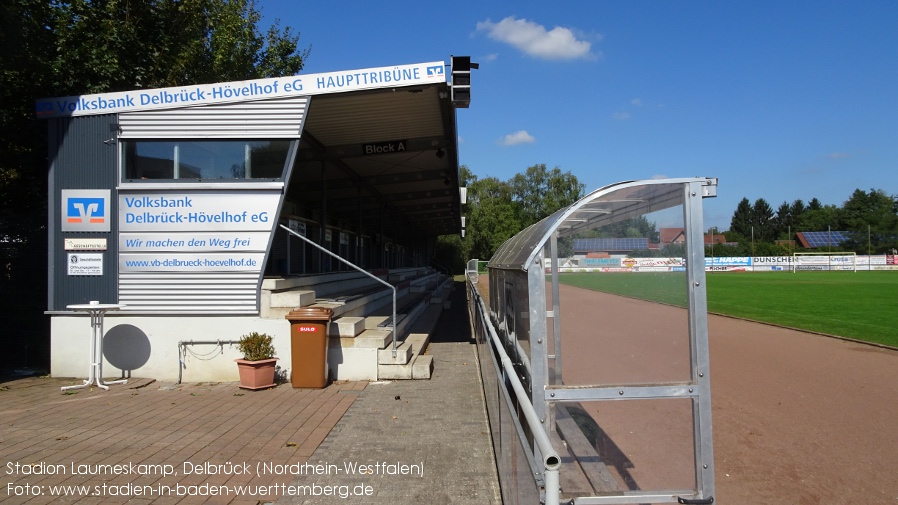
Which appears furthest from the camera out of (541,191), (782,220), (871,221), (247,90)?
(782,220)

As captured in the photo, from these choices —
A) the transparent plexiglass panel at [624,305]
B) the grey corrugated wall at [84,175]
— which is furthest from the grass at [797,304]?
the grey corrugated wall at [84,175]

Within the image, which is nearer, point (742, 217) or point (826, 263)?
point (826, 263)

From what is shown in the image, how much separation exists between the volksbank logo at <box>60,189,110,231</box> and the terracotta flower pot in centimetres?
327

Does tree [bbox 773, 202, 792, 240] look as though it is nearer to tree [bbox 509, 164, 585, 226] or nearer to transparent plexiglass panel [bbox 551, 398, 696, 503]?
tree [bbox 509, 164, 585, 226]

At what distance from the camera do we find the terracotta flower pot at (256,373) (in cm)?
885

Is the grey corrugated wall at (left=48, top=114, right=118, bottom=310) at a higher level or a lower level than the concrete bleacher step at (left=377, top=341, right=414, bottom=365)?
higher

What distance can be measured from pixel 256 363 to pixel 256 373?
14cm

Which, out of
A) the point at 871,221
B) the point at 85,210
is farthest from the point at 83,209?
the point at 871,221

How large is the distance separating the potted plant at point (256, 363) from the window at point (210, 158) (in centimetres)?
262

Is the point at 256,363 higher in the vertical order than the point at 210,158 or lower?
lower

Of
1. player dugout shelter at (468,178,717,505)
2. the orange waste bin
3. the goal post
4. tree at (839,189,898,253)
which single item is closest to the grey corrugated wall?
the orange waste bin

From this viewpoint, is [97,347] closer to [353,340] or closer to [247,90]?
[353,340]

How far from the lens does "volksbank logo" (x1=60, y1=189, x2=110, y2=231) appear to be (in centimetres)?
974

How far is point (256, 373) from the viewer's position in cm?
885
